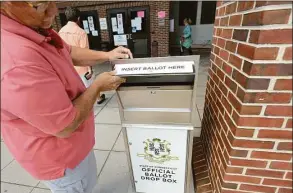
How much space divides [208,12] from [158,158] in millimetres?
9504

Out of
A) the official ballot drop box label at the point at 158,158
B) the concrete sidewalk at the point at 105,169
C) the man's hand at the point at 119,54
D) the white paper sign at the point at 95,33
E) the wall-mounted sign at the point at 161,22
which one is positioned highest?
the wall-mounted sign at the point at 161,22

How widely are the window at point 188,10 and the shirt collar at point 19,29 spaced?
9779mm

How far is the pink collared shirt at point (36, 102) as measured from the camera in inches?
24.8

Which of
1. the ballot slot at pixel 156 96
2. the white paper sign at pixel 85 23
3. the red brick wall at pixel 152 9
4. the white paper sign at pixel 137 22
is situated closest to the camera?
the ballot slot at pixel 156 96

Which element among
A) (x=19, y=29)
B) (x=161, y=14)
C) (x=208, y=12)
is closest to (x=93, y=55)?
(x=19, y=29)

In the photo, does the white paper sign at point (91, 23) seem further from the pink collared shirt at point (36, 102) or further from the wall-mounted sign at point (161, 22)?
the pink collared shirt at point (36, 102)

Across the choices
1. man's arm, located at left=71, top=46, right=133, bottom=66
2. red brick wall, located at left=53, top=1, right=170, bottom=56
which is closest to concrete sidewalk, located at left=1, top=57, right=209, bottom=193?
man's arm, located at left=71, top=46, right=133, bottom=66

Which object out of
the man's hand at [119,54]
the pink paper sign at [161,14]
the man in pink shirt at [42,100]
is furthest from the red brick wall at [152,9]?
the man in pink shirt at [42,100]

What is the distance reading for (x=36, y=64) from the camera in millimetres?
728

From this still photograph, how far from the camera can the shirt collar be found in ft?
2.11

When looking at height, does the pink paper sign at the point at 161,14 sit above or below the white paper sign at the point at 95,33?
above

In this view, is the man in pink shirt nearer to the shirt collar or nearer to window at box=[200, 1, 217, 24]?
the shirt collar

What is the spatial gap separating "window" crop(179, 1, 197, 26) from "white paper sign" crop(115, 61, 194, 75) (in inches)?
372

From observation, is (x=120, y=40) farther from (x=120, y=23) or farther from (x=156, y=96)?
(x=156, y=96)
